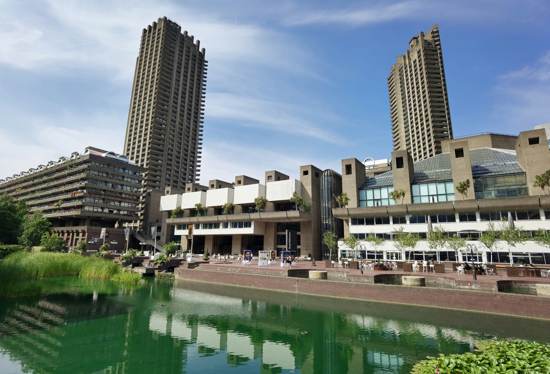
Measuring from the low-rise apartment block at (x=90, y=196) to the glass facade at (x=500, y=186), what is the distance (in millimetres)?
84729

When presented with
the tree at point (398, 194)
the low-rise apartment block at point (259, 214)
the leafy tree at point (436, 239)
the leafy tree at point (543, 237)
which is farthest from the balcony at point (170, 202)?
the leafy tree at point (543, 237)

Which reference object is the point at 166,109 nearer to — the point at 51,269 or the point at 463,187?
the point at 51,269

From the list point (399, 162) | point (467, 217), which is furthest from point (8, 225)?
point (467, 217)

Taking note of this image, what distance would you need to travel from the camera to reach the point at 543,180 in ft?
127

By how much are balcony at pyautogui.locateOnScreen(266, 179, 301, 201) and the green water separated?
34894mm

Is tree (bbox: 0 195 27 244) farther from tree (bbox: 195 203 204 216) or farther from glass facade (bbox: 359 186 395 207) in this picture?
glass facade (bbox: 359 186 395 207)

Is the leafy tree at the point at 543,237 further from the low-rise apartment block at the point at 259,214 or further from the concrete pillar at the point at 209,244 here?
the concrete pillar at the point at 209,244

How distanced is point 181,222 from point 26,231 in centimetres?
3251

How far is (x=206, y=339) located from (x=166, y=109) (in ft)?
411

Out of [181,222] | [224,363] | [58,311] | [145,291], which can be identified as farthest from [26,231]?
[224,363]

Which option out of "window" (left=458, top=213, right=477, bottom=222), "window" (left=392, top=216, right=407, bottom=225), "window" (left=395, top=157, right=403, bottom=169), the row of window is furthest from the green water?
"window" (left=395, top=157, right=403, bottom=169)

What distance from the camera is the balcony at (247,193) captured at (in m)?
68.1

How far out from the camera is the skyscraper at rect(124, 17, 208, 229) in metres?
122

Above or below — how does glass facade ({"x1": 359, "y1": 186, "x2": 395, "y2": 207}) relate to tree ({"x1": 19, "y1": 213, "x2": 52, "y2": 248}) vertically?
above
